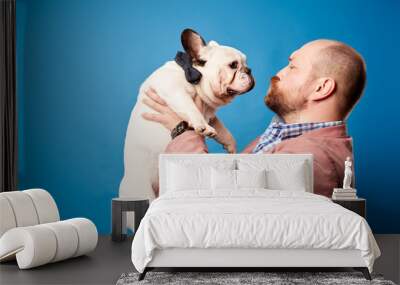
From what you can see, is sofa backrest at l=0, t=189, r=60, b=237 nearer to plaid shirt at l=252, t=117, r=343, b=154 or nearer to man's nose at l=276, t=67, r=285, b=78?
plaid shirt at l=252, t=117, r=343, b=154

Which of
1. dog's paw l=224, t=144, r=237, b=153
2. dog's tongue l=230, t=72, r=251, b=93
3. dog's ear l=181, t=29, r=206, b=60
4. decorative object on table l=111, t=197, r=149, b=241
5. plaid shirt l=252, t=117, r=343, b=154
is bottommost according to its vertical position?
decorative object on table l=111, t=197, r=149, b=241

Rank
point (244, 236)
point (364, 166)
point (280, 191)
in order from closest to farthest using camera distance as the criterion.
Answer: point (244, 236)
point (280, 191)
point (364, 166)

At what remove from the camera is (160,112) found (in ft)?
22.3

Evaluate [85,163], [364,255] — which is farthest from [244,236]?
[85,163]

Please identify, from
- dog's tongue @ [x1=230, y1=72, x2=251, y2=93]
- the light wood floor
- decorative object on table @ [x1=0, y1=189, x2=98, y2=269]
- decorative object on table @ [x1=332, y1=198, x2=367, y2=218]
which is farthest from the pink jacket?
decorative object on table @ [x1=0, y1=189, x2=98, y2=269]

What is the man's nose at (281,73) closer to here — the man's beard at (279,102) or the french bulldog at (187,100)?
the man's beard at (279,102)

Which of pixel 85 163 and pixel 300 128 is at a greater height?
pixel 300 128

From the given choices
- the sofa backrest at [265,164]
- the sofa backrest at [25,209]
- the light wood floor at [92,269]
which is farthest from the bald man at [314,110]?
the sofa backrest at [25,209]

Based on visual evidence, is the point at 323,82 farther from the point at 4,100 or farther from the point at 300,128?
the point at 4,100

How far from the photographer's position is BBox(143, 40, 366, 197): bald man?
6.61 m

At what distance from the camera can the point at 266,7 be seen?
22.3 ft

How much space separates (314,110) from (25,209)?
3.22 m

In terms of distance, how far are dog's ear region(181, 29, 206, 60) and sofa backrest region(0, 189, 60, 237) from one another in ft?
7.74

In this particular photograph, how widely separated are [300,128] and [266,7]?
55.7 inches
